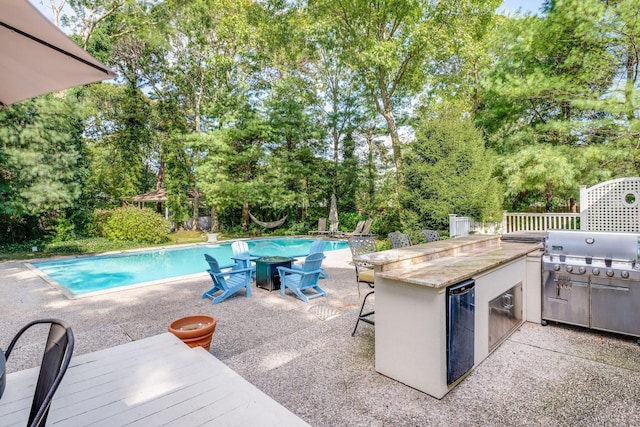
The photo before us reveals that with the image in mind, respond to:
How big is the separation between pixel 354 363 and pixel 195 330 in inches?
60.2

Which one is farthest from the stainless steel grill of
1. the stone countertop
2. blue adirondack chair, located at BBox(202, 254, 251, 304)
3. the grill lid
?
blue adirondack chair, located at BBox(202, 254, 251, 304)

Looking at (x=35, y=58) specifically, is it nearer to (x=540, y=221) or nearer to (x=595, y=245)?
(x=595, y=245)

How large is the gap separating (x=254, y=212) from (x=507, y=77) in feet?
43.8

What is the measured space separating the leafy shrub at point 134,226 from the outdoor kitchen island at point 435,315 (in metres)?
12.9

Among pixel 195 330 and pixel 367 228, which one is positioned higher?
pixel 367 228

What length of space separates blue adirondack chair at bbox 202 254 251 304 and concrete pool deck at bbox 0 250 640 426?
0.62ft

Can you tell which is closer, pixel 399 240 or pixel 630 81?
pixel 399 240

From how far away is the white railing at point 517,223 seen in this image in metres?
9.50

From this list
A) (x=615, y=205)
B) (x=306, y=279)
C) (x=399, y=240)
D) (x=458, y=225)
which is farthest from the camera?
(x=458, y=225)

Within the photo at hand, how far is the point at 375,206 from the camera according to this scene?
53.2 ft

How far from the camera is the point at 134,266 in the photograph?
33.2ft

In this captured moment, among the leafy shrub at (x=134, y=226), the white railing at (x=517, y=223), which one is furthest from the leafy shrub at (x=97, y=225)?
the white railing at (x=517, y=223)

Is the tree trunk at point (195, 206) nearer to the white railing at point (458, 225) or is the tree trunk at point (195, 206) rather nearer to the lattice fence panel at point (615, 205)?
the white railing at point (458, 225)

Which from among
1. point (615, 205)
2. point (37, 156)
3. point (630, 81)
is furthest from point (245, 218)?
point (630, 81)
